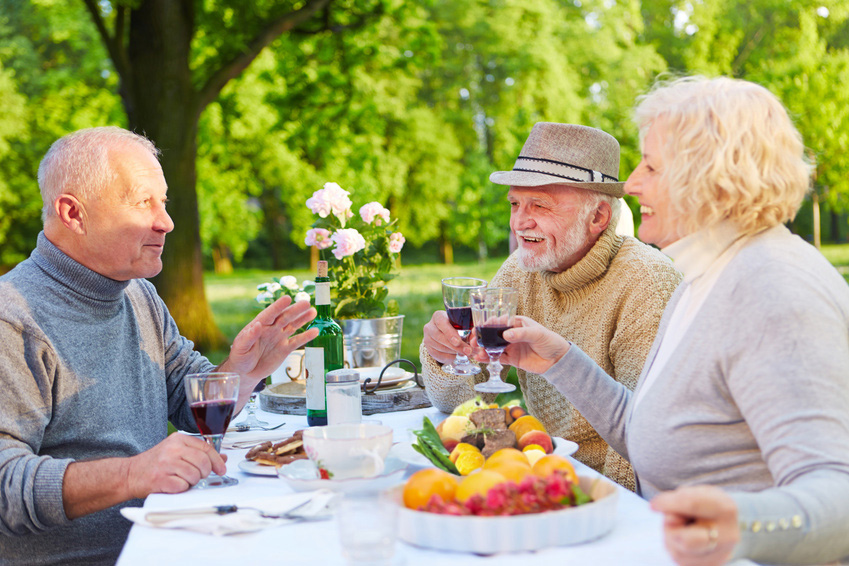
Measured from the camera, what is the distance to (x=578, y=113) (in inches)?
990

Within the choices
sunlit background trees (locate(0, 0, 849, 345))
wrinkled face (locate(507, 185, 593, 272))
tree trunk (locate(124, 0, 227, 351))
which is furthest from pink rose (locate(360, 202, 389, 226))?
sunlit background trees (locate(0, 0, 849, 345))

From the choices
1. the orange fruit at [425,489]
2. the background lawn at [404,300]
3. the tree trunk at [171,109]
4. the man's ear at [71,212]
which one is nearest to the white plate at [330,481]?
the orange fruit at [425,489]

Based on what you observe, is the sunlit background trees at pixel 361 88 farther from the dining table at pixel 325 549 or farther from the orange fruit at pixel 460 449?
the dining table at pixel 325 549

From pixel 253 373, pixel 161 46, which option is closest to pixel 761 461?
pixel 253 373

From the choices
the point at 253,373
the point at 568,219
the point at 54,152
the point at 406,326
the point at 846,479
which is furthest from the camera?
the point at 406,326

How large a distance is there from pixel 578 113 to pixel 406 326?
43.4 ft

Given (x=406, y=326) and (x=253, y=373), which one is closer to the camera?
(x=253, y=373)

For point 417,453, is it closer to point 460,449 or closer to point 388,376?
point 460,449

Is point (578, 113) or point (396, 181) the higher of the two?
point (578, 113)

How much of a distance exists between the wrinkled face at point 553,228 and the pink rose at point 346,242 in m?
0.78

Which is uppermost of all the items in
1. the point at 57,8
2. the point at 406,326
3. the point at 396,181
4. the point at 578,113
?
the point at 57,8

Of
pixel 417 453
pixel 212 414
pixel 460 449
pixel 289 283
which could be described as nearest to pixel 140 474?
pixel 212 414

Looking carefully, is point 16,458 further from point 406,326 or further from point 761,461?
point 406,326

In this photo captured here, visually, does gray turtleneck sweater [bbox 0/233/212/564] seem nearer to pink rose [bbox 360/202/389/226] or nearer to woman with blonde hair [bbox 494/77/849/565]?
pink rose [bbox 360/202/389/226]
